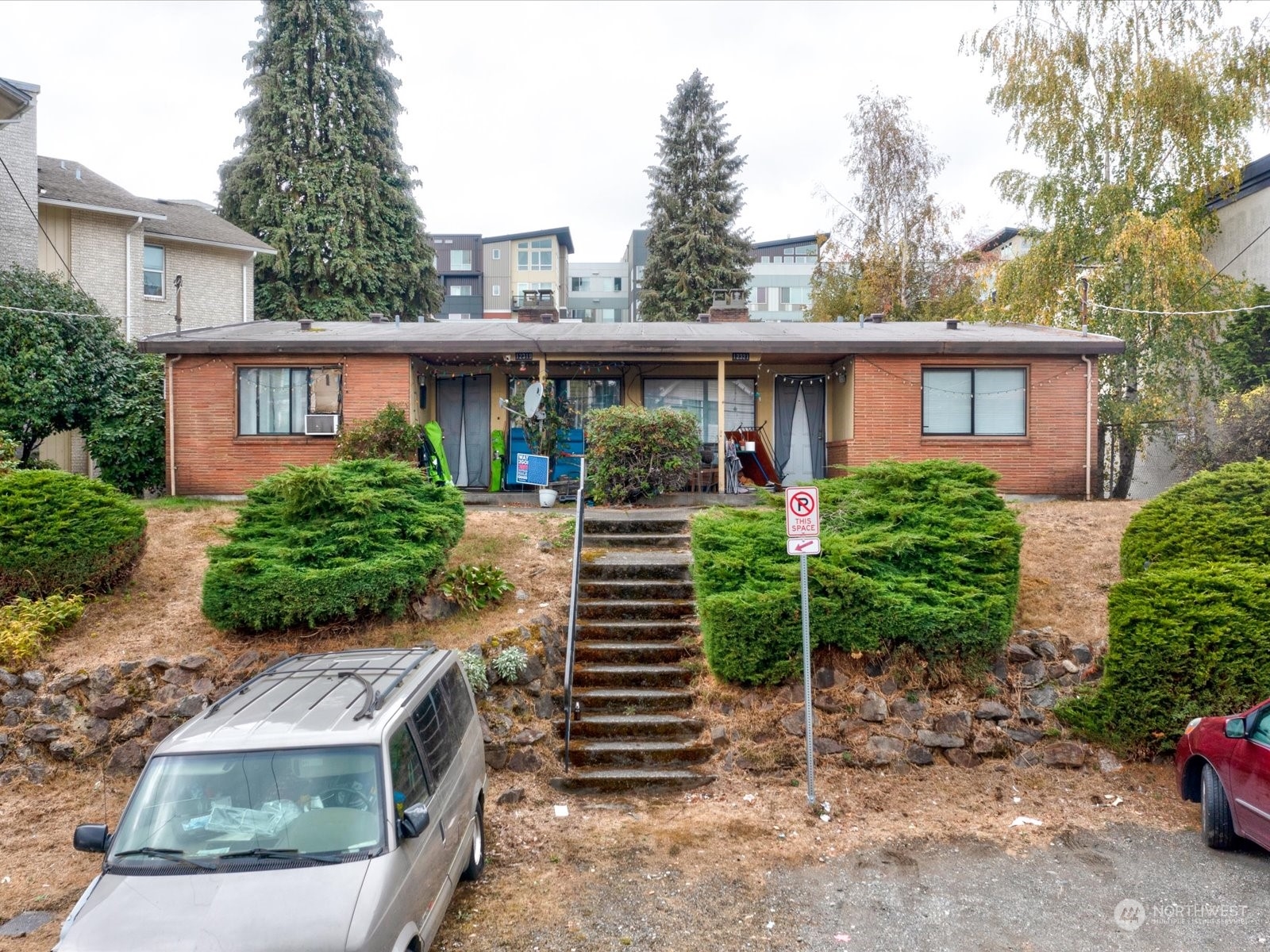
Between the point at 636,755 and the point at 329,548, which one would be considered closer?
the point at 636,755

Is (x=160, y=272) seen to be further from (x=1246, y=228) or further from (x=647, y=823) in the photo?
(x=1246, y=228)

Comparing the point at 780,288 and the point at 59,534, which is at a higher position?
the point at 780,288

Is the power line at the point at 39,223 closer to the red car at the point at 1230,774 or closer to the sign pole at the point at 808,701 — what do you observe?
the sign pole at the point at 808,701

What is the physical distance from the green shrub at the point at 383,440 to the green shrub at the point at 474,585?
5.04 m

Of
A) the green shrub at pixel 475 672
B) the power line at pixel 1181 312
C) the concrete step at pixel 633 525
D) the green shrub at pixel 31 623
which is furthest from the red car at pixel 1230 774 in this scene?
the power line at pixel 1181 312

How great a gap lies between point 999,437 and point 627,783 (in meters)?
10.6

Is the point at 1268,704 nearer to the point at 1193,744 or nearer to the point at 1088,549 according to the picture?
the point at 1193,744

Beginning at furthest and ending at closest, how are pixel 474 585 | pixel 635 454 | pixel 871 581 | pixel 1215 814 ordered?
pixel 635 454 → pixel 474 585 → pixel 871 581 → pixel 1215 814

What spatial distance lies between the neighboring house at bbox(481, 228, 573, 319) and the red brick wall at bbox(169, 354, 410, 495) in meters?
39.6

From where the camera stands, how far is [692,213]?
36.1m

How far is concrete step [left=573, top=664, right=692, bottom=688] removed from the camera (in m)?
8.55

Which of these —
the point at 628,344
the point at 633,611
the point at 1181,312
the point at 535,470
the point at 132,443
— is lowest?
the point at 633,611

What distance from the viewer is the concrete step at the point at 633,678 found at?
855 centimetres

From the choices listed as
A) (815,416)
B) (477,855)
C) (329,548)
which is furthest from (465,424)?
(477,855)
